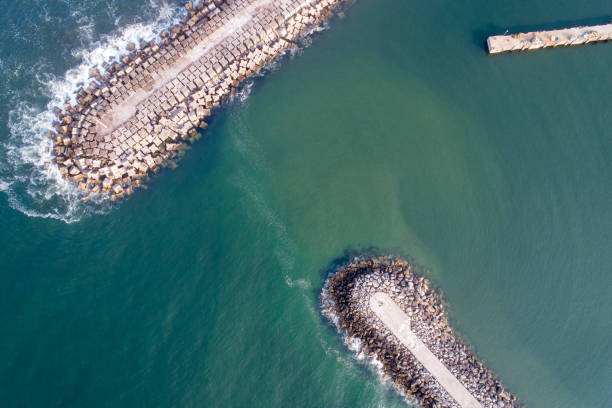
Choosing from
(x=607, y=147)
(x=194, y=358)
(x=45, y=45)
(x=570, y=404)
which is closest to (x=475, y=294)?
(x=570, y=404)

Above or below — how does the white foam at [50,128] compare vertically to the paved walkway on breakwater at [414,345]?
above

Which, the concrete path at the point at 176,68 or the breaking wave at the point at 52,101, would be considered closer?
the breaking wave at the point at 52,101

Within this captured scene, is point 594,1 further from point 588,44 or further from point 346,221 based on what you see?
point 346,221

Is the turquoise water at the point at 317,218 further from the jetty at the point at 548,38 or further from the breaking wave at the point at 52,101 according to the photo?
the jetty at the point at 548,38

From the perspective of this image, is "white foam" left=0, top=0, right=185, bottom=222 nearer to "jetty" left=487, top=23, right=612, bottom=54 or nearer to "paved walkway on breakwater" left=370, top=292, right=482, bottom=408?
"paved walkway on breakwater" left=370, top=292, right=482, bottom=408

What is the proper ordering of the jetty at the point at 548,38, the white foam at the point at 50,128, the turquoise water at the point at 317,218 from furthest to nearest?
the jetty at the point at 548,38, the white foam at the point at 50,128, the turquoise water at the point at 317,218

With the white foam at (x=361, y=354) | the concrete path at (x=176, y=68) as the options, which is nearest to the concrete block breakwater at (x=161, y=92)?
the concrete path at (x=176, y=68)

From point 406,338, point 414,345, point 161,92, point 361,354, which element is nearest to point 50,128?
point 161,92

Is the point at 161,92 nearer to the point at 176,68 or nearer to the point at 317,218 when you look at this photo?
the point at 176,68

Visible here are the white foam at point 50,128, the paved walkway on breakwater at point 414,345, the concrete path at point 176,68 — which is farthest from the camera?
the concrete path at point 176,68
